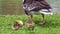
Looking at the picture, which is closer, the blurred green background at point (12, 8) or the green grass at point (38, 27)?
the green grass at point (38, 27)

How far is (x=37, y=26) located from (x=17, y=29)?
0.86m

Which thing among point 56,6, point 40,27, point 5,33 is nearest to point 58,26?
point 40,27

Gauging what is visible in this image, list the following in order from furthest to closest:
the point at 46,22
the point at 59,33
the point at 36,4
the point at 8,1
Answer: the point at 8,1
the point at 46,22
the point at 36,4
the point at 59,33

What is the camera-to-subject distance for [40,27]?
7336 mm

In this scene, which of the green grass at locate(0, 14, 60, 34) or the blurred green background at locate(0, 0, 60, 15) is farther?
the blurred green background at locate(0, 0, 60, 15)

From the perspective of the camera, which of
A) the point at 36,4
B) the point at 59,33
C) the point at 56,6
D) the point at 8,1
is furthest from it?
the point at 8,1

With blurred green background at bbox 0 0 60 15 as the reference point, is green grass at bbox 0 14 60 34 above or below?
above

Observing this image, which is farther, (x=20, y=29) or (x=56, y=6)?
(x=56, y=6)

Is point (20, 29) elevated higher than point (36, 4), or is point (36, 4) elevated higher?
point (36, 4)

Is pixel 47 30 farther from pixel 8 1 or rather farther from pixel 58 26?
pixel 8 1

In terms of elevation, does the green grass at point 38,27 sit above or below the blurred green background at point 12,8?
above

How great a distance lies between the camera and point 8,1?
12.3 m

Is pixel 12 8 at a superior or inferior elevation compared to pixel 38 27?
Answer: inferior

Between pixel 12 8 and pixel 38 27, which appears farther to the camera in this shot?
pixel 12 8
